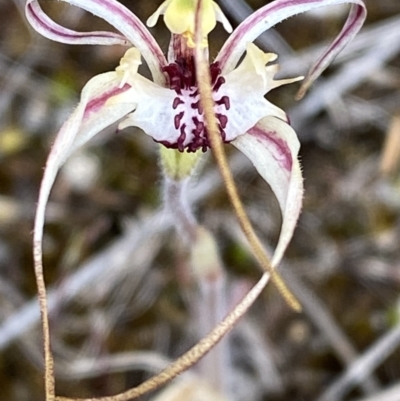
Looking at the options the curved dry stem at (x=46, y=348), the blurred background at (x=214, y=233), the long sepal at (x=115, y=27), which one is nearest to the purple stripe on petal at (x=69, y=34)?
the long sepal at (x=115, y=27)

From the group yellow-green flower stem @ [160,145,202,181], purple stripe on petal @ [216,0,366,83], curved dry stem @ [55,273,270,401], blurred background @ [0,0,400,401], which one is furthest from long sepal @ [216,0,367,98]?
blurred background @ [0,0,400,401]

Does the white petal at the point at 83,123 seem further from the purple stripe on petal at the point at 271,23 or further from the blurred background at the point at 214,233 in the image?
the blurred background at the point at 214,233

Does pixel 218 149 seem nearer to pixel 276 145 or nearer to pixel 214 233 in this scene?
pixel 276 145

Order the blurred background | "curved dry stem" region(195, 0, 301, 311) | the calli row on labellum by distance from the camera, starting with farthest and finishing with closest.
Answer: the blurred background, the calli row on labellum, "curved dry stem" region(195, 0, 301, 311)

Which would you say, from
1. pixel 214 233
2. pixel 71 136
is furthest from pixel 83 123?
pixel 214 233

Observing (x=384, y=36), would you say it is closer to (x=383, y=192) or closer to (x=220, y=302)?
(x=383, y=192)

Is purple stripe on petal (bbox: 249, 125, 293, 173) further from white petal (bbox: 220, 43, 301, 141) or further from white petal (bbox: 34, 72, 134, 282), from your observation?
white petal (bbox: 34, 72, 134, 282)
